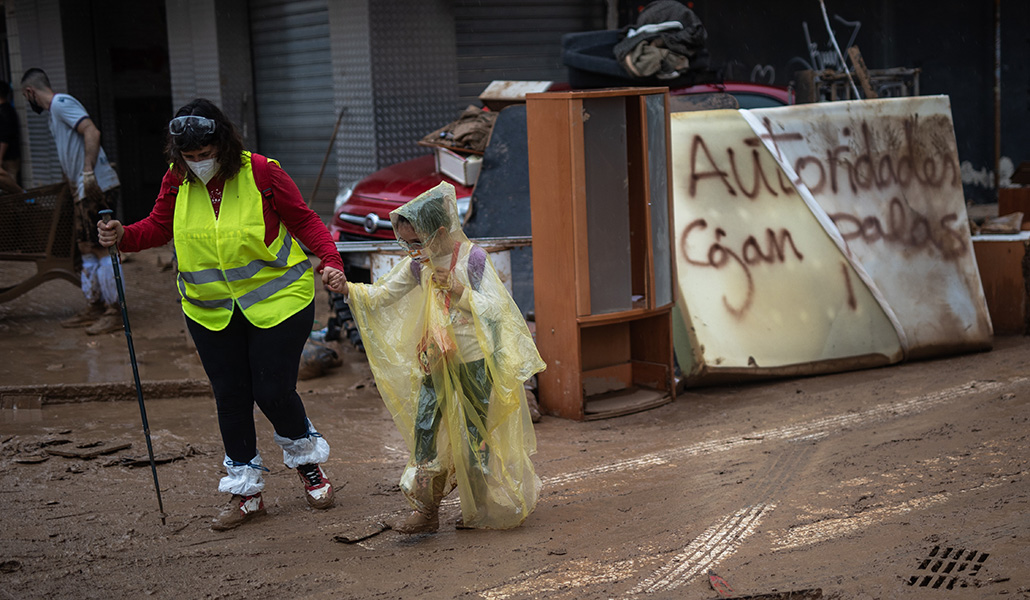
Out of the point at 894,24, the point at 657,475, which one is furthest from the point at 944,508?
the point at 894,24

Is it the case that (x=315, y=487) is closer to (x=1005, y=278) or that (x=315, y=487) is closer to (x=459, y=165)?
(x=459, y=165)

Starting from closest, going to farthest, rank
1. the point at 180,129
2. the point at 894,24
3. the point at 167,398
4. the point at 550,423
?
the point at 180,129
the point at 550,423
the point at 167,398
the point at 894,24

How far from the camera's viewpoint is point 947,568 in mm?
3439

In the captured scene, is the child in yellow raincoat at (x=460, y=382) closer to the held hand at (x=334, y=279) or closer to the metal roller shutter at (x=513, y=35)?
the held hand at (x=334, y=279)

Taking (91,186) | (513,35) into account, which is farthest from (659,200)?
(513,35)

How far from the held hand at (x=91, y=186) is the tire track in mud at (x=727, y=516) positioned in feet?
17.1

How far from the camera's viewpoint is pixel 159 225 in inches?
169

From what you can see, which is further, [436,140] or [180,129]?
[436,140]

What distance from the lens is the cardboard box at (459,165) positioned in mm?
7789

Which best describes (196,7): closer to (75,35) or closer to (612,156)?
(75,35)

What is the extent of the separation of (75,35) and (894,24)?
38.8 ft

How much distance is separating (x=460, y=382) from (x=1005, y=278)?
16.7ft

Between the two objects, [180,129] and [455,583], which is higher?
[180,129]

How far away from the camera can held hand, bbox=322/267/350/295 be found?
13.3ft
